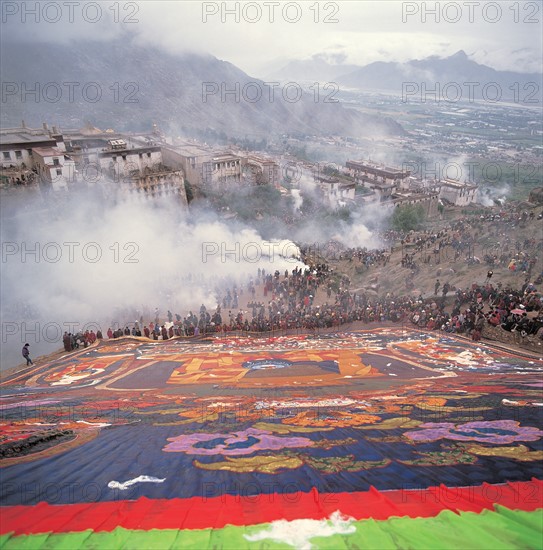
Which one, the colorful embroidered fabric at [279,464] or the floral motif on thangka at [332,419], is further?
the floral motif on thangka at [332,419]

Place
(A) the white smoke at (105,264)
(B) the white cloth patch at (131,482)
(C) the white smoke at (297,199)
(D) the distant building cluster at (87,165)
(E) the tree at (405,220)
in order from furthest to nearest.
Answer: (C) the white smoke at (297,199) → (E) the tree at (405,220) → (D) the distant building cluster at (87,165) → (A) the white smoke at (105,264) → (B) the white cloth patch at (131,482)

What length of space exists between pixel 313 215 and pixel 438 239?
20215mm

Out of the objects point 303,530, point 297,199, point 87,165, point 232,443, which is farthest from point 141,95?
point 303,530

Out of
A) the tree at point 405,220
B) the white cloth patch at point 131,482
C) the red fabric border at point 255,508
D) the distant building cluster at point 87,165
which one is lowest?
the tree at point 405,220

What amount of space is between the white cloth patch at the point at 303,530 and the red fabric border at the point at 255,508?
3.0 inches

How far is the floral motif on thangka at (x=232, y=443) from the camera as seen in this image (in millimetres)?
5363

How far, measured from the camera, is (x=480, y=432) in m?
5.78

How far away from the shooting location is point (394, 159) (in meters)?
107

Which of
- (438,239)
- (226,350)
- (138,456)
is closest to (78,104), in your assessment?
(438,239)

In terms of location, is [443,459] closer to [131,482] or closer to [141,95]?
[131,482]

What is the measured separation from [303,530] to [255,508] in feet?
1.76

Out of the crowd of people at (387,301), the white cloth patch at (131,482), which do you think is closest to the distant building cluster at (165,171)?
the crowd of people at (387,301)

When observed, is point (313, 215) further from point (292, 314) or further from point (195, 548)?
point (195, 548)

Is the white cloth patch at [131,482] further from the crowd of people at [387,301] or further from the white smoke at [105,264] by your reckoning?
the white smoke at [105,264]
